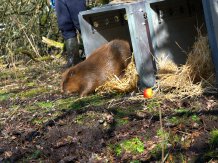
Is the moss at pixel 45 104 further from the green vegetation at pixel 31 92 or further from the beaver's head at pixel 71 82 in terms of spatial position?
the green vegetation at pixel 31 92

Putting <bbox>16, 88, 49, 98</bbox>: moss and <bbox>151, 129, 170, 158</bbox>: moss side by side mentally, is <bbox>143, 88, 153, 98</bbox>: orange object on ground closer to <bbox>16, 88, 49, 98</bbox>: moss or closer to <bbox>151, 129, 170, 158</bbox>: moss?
<bbox>151, 129, 170, 158</bbox>: moss

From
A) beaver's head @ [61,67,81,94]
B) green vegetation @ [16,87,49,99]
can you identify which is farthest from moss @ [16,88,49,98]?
beaver's head @ [61,67,81,94]

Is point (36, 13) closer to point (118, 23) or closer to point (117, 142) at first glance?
point (118, 23)

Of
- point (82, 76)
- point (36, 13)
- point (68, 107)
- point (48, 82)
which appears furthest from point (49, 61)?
point (68, 107)

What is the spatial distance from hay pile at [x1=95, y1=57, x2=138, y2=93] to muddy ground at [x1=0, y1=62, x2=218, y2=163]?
0.48 feet

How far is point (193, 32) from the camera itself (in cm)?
646

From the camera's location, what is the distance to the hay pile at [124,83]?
236 inches

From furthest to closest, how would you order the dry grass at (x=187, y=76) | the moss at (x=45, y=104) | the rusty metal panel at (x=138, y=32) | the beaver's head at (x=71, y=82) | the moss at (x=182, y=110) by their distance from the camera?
the beaver's head at (x=71, y=82) → the moss at (x=45, y=104) → the rusty metal panel at (x=138, y=32) → the dry grass at (x=187, y=76) → the moss at (x=182, y=110)

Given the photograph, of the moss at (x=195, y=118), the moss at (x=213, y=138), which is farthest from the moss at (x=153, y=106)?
the moss at (x=213, y=138)

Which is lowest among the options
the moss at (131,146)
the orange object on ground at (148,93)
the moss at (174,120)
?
the moss at (131,146)

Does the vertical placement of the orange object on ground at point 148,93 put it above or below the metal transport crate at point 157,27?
below

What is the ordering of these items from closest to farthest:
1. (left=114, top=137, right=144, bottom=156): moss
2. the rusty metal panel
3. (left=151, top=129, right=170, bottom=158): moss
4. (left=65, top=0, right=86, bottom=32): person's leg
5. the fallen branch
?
(left=151, top=129, right=170, bottom=158): moss < (left=114, top=137, right=144, bottom=156): moss < the rusty metal panel < (left=65, top=0, right=86, bottom=32): person's leg < the fallen branch

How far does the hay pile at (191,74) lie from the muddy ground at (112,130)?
31cm

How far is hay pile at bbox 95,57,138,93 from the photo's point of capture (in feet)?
19.6
